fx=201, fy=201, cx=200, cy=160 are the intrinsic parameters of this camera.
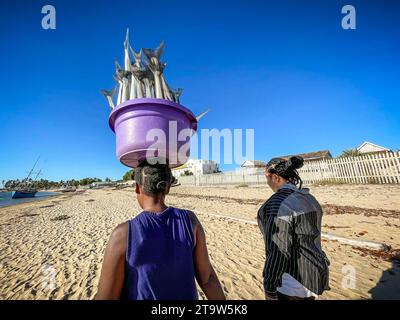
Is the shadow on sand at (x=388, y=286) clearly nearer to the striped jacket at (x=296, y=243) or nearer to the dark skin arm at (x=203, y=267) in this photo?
the striped jacket at (x=296, y=243)

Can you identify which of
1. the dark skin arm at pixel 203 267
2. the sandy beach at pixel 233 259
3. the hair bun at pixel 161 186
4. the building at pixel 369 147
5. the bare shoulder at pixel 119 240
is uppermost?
the building at pixel 369 147

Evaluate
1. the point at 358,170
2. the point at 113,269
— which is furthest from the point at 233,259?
the point at 358,170

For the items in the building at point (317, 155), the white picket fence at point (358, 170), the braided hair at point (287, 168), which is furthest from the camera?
the building at point (317, 155)

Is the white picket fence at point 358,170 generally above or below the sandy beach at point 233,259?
above

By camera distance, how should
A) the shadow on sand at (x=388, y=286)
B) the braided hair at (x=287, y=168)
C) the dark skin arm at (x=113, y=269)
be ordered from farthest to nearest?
1. the shadow on sand at (x=388, y=286)
2. the braided hair at (x=287, y=168)
3. the dark skin arm at (x=113, y=269)

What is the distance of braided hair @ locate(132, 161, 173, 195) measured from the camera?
157cm

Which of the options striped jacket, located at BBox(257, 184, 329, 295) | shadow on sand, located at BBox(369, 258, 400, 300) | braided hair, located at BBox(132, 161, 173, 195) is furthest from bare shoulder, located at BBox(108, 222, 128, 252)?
shadow on sand, located at BBox(369, 258, 400, 300)

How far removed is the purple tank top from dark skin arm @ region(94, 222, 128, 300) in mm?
39

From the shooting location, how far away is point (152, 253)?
133 centimetres

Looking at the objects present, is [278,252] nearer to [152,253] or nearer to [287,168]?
[287,168]

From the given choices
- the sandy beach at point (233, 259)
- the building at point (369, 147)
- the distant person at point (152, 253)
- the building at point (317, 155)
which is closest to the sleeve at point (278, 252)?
the distant person at point (152, 253)

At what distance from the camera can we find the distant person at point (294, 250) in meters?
1.75

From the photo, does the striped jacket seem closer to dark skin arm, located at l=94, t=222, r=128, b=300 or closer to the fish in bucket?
the fish in bucket
